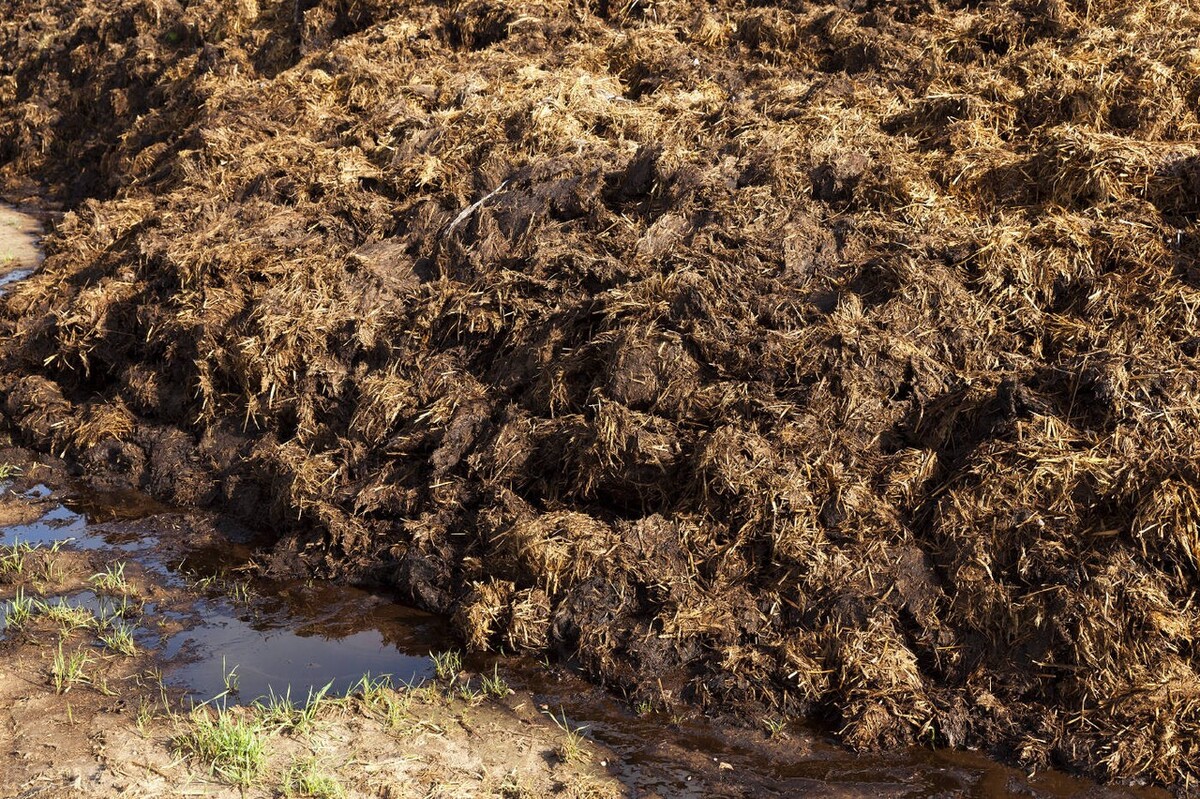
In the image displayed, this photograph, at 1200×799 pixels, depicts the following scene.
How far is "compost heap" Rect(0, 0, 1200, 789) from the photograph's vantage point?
4805mm

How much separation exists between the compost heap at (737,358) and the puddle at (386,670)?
15 cm

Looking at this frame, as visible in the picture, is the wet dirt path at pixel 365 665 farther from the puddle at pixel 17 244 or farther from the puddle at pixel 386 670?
the puddle at pixel 17 244

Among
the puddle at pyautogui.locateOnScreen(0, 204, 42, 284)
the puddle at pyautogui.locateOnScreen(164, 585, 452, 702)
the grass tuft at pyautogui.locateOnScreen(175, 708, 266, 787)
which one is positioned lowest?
the puddle at pyautogui.locateOnScreen(164, 585, 452, 702)

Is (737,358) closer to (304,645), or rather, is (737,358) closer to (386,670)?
(386,670)

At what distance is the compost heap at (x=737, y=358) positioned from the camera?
4.80m

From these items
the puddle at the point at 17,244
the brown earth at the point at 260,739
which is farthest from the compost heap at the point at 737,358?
the puddle at the point at 17,244

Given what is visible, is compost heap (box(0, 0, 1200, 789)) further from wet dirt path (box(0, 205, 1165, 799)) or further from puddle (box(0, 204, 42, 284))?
puddle (box(0, 204, 42, 284))

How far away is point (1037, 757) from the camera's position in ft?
14.4

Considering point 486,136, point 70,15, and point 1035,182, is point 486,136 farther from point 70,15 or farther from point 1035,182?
point 70,15

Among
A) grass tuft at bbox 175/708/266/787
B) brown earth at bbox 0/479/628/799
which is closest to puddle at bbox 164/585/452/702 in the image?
brown earth at bbox 0/479/628/799

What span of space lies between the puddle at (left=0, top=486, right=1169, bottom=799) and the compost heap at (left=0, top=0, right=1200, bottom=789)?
0.15 m

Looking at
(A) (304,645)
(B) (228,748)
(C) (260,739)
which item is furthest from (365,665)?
(B) (228,748)

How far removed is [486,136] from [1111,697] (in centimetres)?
554

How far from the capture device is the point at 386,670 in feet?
16.9
